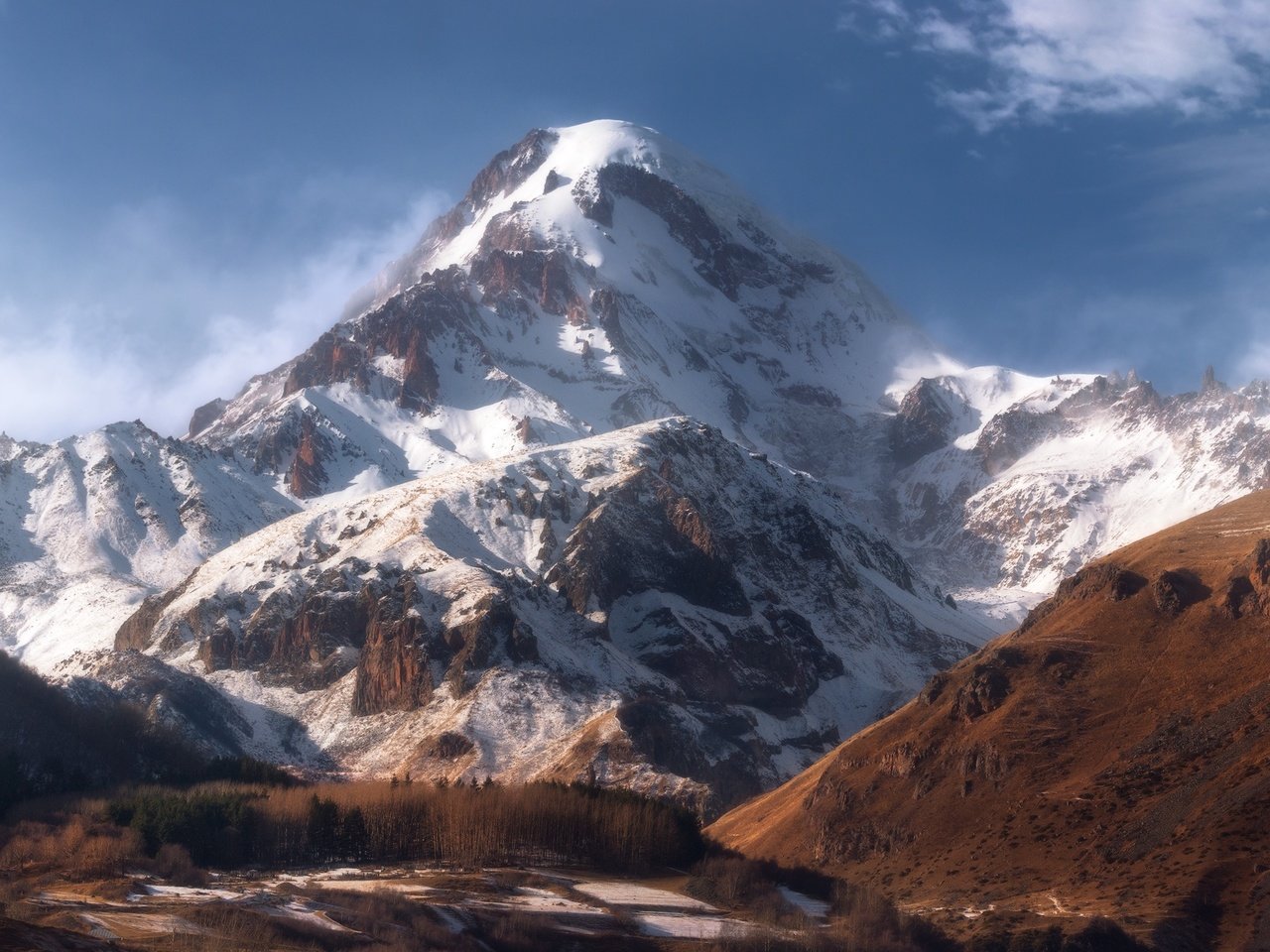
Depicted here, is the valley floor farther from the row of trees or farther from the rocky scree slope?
the rocky scree slope

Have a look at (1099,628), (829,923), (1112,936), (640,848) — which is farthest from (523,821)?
(1112,936)

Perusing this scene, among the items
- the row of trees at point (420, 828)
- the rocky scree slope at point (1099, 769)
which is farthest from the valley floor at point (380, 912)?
the rocky scree slope at point (1099, 769)

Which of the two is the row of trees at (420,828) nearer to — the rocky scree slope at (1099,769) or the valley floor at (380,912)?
the valley floor at (380,912)

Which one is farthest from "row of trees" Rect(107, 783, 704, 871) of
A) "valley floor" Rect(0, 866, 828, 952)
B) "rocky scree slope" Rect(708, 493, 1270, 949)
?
"rocky scree slope" Rect(708, 493, 1270, 949)

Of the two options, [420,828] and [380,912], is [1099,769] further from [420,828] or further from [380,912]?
[420,828]

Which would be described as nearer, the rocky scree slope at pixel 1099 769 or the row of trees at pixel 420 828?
the rocky scree slope at pixel 1099 769

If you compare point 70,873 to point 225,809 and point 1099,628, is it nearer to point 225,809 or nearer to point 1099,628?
point 225,809
